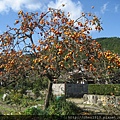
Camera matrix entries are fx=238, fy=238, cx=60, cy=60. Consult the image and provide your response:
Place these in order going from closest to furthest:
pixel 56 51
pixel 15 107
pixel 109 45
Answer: pixel 56 51
pixel 15 107
pixel 109 45

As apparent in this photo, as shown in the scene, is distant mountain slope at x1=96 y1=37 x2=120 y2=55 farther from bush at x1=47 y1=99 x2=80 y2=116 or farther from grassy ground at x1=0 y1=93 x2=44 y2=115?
grassy ground at x1=0 y1=93 x2=44 y2=115

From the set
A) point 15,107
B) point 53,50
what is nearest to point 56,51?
point 53,50

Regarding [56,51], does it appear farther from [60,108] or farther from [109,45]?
[109,45]

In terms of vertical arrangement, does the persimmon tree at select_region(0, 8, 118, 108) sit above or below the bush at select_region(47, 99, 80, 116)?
above

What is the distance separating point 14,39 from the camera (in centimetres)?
734

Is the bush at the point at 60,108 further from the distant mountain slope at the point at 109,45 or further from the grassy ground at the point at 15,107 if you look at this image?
the distant mountain slope at the point at 109,45

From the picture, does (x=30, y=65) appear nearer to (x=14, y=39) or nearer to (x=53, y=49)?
(x=14, y=39)

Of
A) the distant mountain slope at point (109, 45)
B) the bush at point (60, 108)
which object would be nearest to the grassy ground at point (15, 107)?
the bush at point (60, 108)

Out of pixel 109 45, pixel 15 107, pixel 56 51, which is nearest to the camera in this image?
pixel 56 51

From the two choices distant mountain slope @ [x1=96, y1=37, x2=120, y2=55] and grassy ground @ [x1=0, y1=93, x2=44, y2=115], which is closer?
distant mountain slope @ [x1=96, y1=37, x2=120, y2=55]

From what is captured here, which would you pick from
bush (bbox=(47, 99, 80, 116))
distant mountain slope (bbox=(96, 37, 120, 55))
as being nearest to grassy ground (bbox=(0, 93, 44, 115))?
bush (bbox=(47, 99, 80, 116))

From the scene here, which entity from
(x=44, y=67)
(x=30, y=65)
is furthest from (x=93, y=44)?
(x=30, y=65)

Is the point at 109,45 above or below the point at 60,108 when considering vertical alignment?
above

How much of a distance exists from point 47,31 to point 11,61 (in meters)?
1.39
